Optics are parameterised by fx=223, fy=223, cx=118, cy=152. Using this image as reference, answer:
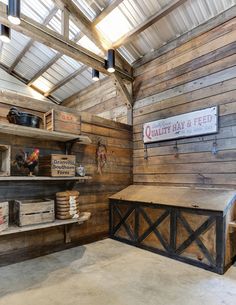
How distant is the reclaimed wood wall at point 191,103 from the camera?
9.72 ft

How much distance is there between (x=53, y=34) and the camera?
3.09 m

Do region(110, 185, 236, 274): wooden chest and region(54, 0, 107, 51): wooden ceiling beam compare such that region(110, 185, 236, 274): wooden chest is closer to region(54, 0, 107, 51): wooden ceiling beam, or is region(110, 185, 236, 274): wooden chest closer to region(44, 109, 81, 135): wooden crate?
region(44, 109, 81, 135): wooden crate

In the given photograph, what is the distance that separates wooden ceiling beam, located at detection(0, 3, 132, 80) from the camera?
9.18 feet

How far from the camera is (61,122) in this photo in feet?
9.20

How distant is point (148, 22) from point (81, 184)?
2616mm

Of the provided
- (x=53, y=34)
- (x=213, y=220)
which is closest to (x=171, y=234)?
(x=213, y=220)

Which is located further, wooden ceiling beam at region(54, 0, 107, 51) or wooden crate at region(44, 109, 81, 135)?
wooden ceiling beam at region(54, 0, 107, 51)

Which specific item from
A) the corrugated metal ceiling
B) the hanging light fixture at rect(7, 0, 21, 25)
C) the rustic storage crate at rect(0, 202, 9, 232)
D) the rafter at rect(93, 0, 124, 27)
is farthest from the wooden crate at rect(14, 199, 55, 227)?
the corrugated metal ceiling

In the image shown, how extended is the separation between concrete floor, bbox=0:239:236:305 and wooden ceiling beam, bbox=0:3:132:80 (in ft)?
9.40

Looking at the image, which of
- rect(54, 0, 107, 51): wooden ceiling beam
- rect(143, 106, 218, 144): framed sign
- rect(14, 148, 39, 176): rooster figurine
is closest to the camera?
rect(14, 148, 39, 176): rooster figurine

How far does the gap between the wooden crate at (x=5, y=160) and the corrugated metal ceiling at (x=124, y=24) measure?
2432mm

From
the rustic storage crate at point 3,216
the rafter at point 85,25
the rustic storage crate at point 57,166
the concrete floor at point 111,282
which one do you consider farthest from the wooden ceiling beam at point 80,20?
the concrete floor at point 111,282

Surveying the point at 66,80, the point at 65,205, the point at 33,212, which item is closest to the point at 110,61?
the point at 66,80

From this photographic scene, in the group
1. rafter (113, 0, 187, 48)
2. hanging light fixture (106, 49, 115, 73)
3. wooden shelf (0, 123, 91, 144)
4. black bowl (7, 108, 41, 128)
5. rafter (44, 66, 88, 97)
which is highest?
rafter (113, 0, 187, 48)
